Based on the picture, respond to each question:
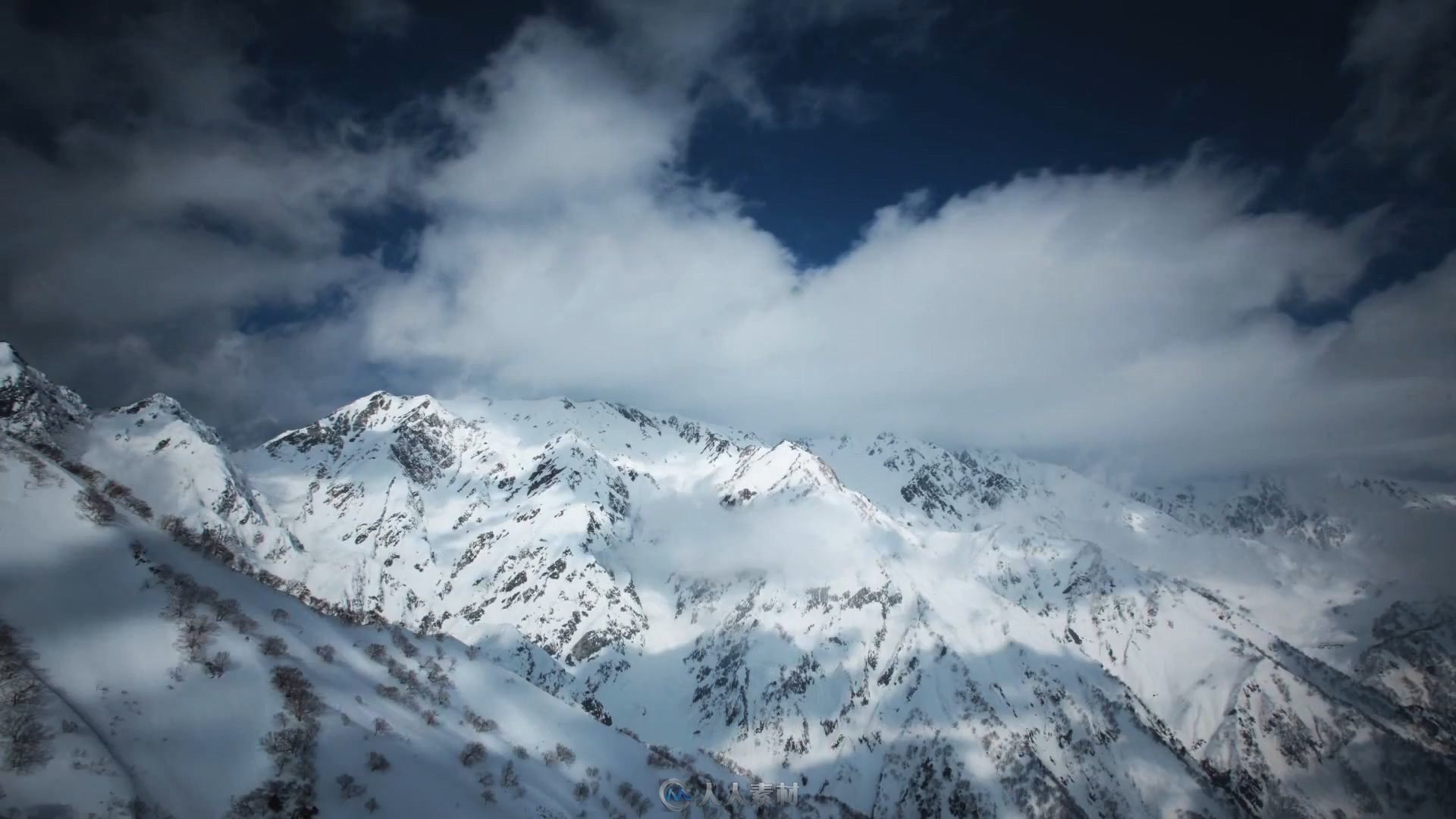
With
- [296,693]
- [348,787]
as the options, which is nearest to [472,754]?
[348,787]

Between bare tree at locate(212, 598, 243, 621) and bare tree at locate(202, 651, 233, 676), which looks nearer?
bare tree at locate(202, 651, 233, 676)

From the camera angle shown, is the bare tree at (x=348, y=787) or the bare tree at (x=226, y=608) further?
the bare tree at (x=226, y=608)

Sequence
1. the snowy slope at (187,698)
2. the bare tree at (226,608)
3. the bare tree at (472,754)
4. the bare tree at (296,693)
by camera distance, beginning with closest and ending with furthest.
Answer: the snowy slope at (187,698) → the bare tree at (296,693) → the bare tree at (226,608) → the bare tree at (472,754)

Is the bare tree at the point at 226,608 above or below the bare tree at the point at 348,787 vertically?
above

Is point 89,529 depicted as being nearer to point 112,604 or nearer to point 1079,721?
point 112,604

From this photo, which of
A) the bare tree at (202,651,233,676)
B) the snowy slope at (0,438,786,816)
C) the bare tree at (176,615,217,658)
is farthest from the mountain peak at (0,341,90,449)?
the bare tree at (202,651,233,676)

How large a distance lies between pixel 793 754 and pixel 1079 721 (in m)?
91.2

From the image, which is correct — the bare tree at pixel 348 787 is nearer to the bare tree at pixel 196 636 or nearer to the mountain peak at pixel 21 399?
the bare tree at pixel 196 636

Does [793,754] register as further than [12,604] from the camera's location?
Yes

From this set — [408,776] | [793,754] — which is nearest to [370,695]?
[408,776]

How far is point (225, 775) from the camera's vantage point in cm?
2452

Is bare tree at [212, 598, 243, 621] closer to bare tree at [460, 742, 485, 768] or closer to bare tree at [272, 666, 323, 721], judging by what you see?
bare tree at [272, 666, 323, 721]

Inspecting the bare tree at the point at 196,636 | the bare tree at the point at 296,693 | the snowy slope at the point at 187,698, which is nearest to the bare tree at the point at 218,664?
the snowy slope at the point at 187,698

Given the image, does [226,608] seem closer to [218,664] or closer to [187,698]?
[218,664]
